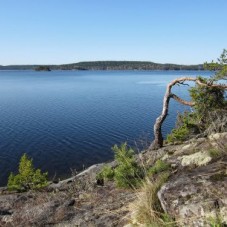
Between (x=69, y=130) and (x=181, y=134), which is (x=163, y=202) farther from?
(x=69, y=130)

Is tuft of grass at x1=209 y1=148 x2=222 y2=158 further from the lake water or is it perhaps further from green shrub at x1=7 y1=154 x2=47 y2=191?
the lake water

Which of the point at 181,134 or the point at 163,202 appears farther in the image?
the point at 181,134

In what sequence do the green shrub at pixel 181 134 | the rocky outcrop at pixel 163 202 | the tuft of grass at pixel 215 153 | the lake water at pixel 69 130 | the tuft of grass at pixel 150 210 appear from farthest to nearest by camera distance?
the lake water at pixel 69 130 < the green shrub at pixel 181 134 < the tuft of grass at pixel 215 153 < the tuft of grass at pixel 150 210 < the rocky outcrop at pixel 163 202

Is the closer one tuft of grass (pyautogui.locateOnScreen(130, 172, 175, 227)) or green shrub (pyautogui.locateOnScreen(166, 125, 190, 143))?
tuft of grass (pyautogui.locateOnScreen(130, 172, 175, 227))

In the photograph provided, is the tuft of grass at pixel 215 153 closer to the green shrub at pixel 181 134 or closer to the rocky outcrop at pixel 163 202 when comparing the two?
the rocky outcrop at pixel 163 202

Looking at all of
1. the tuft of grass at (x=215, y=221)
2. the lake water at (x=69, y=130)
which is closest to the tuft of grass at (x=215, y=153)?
the tuft of grass at (x=215, y=221)

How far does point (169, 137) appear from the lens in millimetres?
22016

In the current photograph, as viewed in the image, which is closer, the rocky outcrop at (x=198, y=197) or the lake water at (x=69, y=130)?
the rocky outcrop at (x=198, y=197)

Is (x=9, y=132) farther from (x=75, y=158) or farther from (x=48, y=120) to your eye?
(x=75, y=158)

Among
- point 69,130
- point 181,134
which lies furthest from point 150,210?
point 69,130

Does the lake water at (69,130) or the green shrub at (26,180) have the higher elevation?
the green shrub at (26,180)

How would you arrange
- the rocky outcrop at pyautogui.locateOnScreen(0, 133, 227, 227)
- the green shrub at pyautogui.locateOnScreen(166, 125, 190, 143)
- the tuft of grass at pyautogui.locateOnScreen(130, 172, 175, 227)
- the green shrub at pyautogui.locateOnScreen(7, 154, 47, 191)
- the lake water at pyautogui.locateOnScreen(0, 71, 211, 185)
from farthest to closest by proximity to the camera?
the lake water at pyautogui.locateOnScreen(0, 71, 211, 185)
the green shrub at pyautogui.locateOnScreen(166, 125, 190, 143)
the green shrub at pyautogui.locateOnScreen(7, 154, 47, 191)
the tuft of grass at pyautogui.locateOnScreen(130, 172, 175, 227)
the rocky outcrop at pyautogui.locateOnScreen(0, 133, 227, 227)

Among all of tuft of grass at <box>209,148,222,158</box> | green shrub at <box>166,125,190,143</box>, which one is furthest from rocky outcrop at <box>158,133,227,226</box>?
green shrub at <box>166,125,190,143</box>

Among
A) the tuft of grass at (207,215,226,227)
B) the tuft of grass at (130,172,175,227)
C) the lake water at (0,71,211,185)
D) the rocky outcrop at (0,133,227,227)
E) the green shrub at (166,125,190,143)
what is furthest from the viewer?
the lake water at (0,71,211,185)
